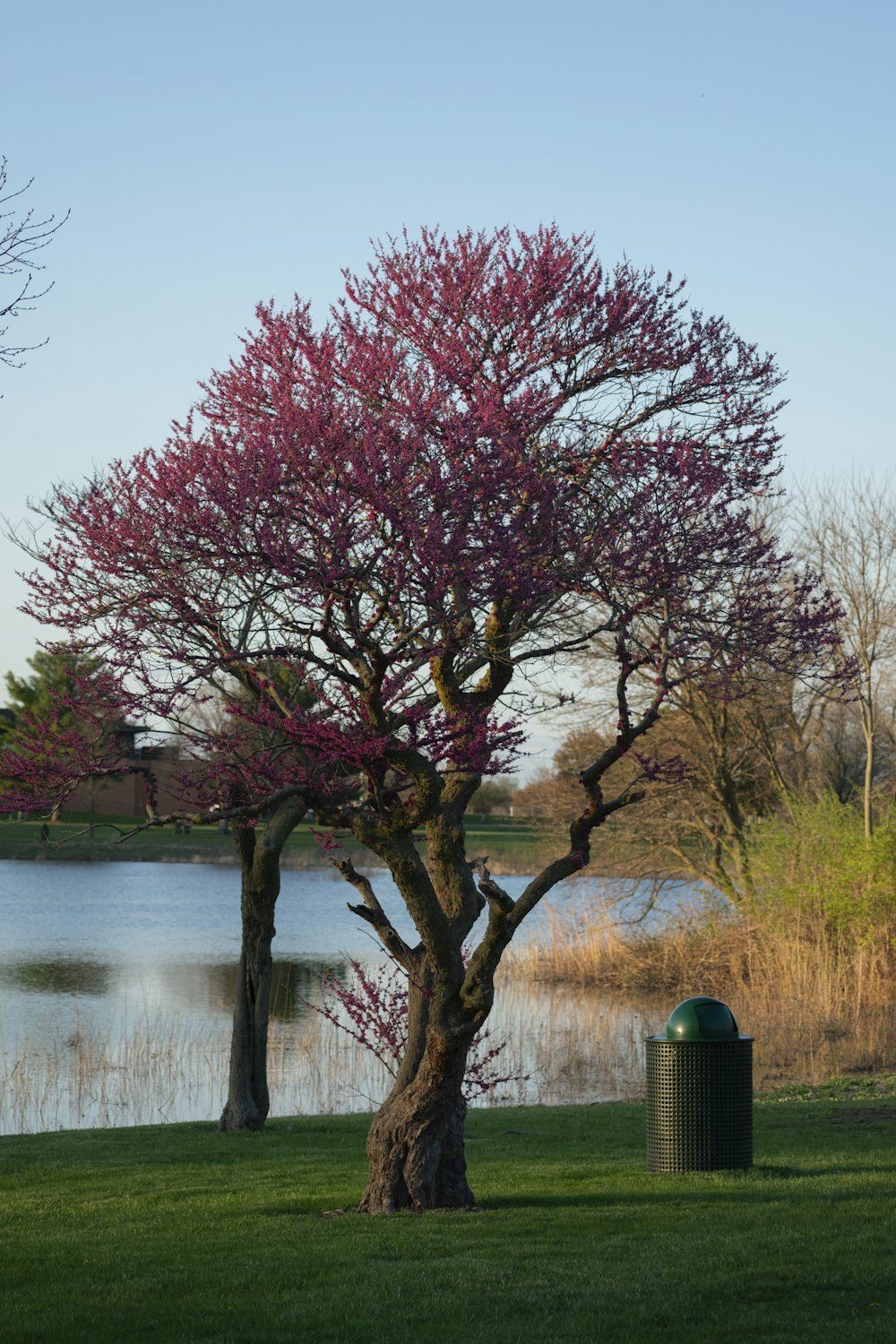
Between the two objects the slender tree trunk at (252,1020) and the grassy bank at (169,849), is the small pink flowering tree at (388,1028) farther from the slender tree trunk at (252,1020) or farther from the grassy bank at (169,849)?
the grassy bank at (169,849)

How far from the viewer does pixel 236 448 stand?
814 cm

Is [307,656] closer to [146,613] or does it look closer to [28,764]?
[146,613]

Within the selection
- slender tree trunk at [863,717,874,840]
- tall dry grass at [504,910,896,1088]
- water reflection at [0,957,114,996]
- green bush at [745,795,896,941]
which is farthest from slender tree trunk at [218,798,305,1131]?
slender tree trunk at [863,717,874,840]

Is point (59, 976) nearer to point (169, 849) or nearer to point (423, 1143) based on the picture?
point (423, 1143)

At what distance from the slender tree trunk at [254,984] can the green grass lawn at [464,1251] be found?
1698mm

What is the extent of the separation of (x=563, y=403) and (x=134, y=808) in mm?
68751

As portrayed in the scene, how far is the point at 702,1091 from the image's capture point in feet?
30.5

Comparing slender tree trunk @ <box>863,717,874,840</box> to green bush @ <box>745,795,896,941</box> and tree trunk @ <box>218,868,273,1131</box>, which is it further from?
tree trunk @ <box>218,868,273,1131</box>

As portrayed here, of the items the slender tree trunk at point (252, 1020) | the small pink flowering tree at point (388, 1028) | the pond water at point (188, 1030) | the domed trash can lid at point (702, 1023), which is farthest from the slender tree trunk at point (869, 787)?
the domed trash can lid at point (702, 1023)

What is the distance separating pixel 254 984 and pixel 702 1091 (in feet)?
17.4

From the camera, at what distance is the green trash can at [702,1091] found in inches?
363

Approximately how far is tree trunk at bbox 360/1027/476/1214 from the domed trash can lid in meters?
1.60

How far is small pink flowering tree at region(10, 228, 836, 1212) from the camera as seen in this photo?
768 centimetres

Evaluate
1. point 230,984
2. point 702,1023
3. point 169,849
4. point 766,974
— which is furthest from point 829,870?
point 169,849
